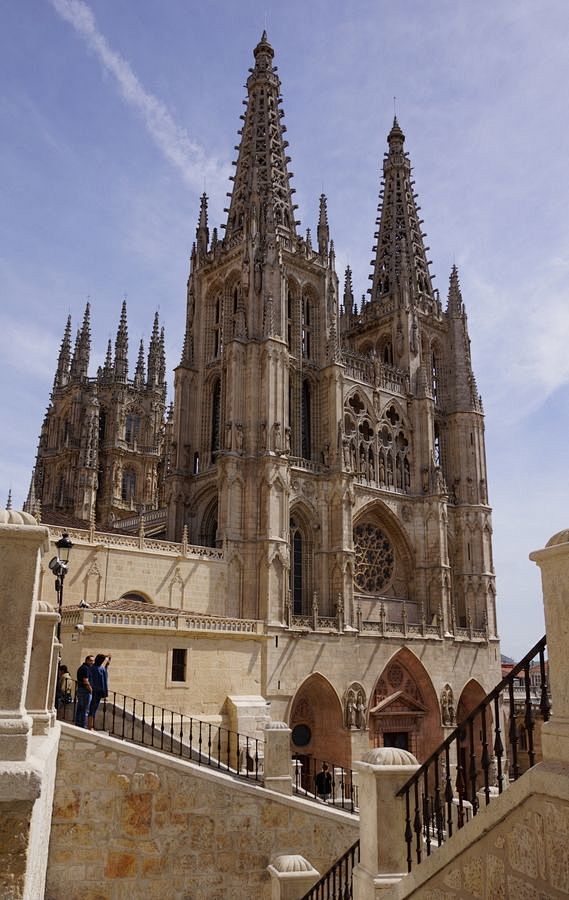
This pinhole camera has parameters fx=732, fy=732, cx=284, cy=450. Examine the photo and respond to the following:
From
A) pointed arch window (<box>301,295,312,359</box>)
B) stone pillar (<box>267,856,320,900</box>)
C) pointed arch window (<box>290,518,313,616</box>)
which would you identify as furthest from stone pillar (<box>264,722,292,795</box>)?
pointed arch window (<box>301,295,312,359</box>)

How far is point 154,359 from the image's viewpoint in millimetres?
55656

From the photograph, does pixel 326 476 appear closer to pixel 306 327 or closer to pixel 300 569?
pixel 300 569

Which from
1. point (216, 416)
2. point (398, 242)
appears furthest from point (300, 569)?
point (398, 242)

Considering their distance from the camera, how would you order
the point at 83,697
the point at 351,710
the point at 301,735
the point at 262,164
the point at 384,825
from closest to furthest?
1. the point at 384,825
2. the point at 83,697
3. the point at 301,735
4. the point at 351,710
5. the point at 262,164

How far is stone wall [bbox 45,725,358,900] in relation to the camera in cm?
1007

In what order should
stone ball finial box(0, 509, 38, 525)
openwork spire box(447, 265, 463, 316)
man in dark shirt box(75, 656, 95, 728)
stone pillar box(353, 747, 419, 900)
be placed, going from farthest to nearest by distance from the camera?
openwork spire box(447, 265, 463, 316)
man in dark shirt box(75, 656, 95, 728)
stone pillar box(353, 747, 419, 900)
stone ball finial box(0, 509, 38, 525)

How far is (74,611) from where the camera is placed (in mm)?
17375

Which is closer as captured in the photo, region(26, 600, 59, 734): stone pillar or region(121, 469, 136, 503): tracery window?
region(26, 600, 59, 734): stone pillar

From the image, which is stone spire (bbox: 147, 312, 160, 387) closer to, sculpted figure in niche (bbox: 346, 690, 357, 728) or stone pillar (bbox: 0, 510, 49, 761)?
sculpted figure in niche (bbox: 346, 690, 357, 728)

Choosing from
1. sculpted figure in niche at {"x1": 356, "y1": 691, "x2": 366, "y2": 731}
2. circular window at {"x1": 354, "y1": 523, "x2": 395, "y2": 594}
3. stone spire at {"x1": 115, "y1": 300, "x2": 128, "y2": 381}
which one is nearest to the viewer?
sculpted figure in niche at {"x1": 356, "y1": 691, "x2": 366, "y2": 731}

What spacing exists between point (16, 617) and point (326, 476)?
86.8 feet

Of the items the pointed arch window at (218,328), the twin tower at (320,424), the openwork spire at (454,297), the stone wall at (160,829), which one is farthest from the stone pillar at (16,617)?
the openwork spire at (454,297)

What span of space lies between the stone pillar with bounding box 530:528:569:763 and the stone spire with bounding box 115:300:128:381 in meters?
49.5

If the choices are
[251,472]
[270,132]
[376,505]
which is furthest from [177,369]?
[270,132]
